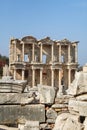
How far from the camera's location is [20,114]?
27.4 ft

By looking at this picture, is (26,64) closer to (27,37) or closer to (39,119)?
(27,37)

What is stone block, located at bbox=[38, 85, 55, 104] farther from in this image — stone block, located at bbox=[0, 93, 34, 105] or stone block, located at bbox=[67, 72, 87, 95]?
stone block, located at bbox=[67, 72, 87, 95]

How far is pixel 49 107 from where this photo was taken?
27.9 feet

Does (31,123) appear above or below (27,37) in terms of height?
below

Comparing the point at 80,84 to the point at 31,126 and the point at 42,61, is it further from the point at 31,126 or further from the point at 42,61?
the point at 42,61

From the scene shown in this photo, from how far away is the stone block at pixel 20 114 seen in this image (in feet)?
27.4

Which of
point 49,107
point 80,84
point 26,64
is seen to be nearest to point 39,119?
→ point 49,107

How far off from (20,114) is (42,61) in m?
52.3

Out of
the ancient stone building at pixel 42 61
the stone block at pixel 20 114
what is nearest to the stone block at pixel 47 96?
the stone block at pixel 20 114

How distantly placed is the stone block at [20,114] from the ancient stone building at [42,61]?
50.6m

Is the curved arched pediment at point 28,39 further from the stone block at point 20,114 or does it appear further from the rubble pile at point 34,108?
the stone block at point 20,114

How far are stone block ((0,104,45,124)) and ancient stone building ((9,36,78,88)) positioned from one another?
166 feet

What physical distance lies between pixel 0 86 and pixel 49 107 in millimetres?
1407

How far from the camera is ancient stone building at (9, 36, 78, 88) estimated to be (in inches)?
2366
